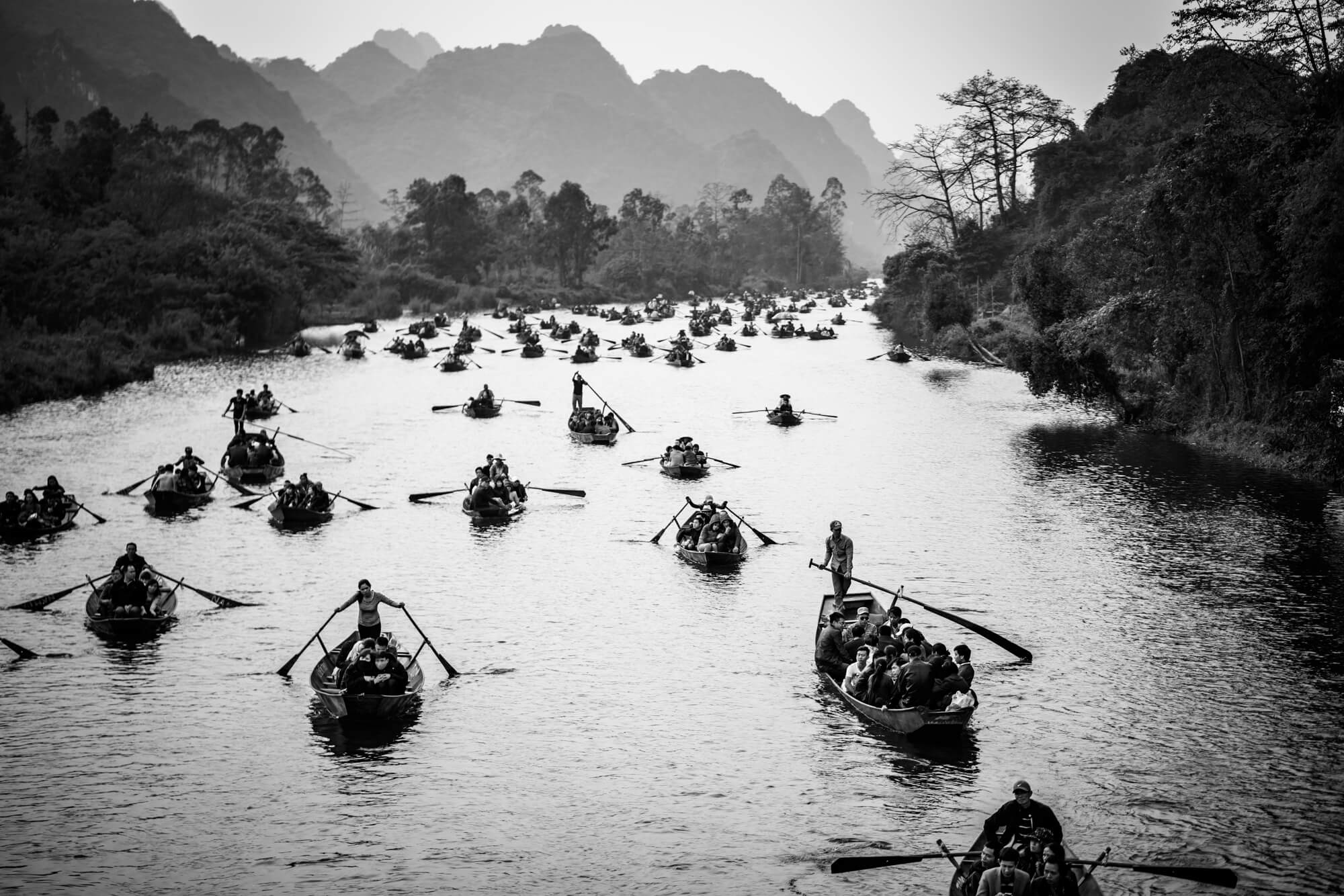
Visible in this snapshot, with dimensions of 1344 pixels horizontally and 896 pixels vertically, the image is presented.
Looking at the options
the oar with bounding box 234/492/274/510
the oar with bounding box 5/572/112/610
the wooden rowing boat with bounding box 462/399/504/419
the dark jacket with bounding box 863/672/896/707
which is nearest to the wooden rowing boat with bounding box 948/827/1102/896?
the dark jacket with bounding box 863/672/896/707

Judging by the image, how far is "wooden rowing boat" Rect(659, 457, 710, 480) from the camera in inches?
1628

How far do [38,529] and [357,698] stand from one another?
17.7 meters

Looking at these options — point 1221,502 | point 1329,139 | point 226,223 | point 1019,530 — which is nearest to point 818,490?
point 1019,530

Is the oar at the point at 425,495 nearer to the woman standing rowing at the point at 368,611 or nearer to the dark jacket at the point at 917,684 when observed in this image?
the woman standing rowing at the point at 368,611

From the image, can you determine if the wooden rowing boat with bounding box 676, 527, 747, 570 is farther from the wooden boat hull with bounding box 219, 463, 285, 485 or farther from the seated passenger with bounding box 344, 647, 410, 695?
the wooden boat hull with bounding box 219, 463, 285, 485

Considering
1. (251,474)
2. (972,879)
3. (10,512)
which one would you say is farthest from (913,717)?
(251,474)

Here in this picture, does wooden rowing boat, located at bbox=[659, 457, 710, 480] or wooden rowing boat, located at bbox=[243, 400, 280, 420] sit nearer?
wooden rowing boat, located at bbox=[659, 457, 710, 480]

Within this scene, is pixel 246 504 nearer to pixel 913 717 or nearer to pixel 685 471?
pixel 685 471

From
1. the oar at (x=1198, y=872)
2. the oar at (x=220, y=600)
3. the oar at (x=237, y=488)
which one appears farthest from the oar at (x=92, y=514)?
the oar at (x=1198, y=872)

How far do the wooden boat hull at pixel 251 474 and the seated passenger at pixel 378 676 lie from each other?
22381 mm

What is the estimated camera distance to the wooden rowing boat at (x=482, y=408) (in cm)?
5609

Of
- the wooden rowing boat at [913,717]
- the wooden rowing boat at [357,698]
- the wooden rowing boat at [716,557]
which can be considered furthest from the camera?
the wooden rowing boat at [716,557]

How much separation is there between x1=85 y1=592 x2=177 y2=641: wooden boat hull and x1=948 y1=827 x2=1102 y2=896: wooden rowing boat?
58.1ft

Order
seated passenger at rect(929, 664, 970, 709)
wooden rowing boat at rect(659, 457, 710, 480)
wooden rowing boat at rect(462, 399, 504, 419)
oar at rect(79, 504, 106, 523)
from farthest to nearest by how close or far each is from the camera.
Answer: wooden rowing boat at rect(462, 399, 504, 419)
wooden rowing boat at rect(659, 457, 710, 480)
oar at rect(79, 504, 106, 523)
seated passenger at rect(929, 664, 970, 709)
